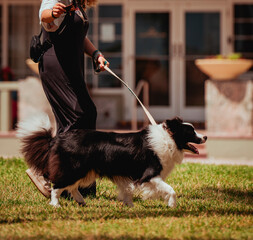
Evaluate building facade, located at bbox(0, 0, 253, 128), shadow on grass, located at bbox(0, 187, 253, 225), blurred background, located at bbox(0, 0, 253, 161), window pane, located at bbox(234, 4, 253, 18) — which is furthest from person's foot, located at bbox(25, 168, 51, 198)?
window pane, located at bbox(234, 4, 253, 18)

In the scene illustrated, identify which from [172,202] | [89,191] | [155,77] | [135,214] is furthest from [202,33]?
[135,214]

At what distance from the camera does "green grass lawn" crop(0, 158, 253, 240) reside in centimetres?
370

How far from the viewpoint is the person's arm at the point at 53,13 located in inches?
167

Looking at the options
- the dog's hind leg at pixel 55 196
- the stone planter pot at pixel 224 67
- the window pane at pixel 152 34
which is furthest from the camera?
the window pane at pixel 152 34

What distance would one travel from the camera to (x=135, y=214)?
14.2 feet

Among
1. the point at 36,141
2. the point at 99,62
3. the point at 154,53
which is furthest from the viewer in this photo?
the point at 154,53

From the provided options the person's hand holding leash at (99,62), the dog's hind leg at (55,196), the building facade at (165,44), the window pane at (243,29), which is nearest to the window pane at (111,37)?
the building facade at (165,44)

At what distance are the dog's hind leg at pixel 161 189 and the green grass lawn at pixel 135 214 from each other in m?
0.10

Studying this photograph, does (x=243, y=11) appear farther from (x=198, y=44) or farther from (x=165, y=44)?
(x=165, y=44)

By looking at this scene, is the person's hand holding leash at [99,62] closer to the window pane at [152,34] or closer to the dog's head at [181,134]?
the dog's head at [181,134]

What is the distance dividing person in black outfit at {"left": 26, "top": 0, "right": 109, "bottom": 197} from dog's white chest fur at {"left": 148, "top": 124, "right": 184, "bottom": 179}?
2.27 feet

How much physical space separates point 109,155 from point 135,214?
0.58 meters

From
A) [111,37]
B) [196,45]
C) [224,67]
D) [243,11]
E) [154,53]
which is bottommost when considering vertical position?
[224,67]

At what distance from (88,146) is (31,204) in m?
0.80
